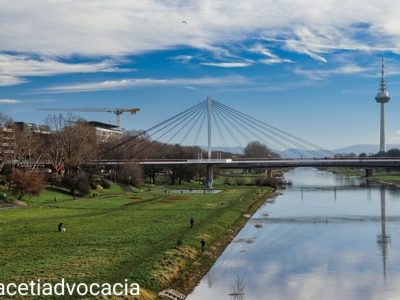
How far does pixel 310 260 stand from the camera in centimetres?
2752

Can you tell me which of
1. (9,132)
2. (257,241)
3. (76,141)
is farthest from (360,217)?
(9,132)

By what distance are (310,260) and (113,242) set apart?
32.6ft

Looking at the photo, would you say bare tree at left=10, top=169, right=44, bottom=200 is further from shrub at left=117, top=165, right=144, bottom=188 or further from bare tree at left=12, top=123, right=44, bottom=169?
shrub at left=117, top=165, right=144, bottom=188

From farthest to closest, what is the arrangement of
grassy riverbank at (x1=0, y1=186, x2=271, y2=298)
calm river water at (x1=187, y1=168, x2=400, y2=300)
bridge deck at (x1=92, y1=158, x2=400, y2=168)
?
bridge deck at (x1=92, y1=158, x2=400, y2=168) → calm river water at (x1=187, y1=168, x2=400, y2=300) → grassy riverbank at (x1=0, y1=186, x2=271, y2=298)

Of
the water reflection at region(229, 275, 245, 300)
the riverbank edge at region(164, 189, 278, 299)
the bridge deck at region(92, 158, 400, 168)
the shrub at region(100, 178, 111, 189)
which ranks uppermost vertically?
the bridge deck at region(92, 158, 400, 168)

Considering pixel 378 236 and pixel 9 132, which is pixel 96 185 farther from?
pixel 378 236

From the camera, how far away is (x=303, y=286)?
22.2 meters

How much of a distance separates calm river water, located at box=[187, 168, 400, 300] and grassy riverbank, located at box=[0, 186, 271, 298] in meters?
Answer: 1.35

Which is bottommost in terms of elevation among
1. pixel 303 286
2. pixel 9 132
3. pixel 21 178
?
pixel 303 286

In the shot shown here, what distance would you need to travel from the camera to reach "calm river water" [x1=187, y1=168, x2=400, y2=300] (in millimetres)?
21469

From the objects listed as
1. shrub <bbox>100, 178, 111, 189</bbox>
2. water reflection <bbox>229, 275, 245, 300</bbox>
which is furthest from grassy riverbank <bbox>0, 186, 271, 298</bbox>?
shrub <bbox>100, 178, 111, 189</bbox>

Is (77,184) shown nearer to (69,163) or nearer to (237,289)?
(69,163)

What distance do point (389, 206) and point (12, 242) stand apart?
136 ft

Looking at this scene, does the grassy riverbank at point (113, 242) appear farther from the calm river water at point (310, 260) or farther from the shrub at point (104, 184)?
the shrub at point (104, 184)
